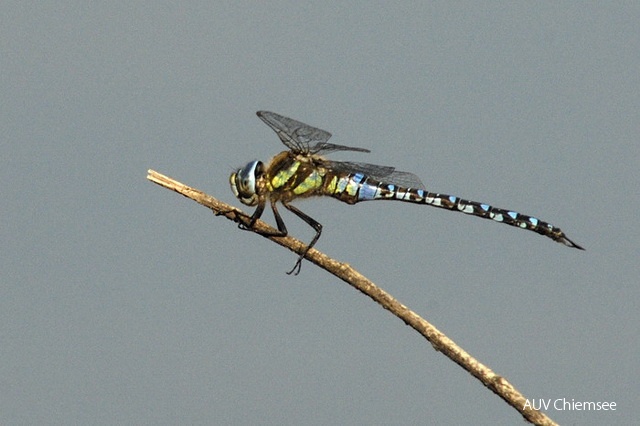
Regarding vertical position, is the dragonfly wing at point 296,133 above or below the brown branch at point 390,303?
above

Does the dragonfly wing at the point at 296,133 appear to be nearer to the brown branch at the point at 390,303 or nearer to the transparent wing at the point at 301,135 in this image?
the transparent wing at the point at 301,135

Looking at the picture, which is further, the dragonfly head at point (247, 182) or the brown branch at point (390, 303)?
the dragonfly head at point (247, 182)

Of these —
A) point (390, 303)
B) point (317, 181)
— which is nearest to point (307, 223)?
point (317, 181)

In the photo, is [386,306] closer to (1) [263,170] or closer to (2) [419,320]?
(2) [419,320]

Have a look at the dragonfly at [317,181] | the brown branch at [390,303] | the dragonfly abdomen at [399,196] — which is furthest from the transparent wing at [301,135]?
the brown branch at [390,303]

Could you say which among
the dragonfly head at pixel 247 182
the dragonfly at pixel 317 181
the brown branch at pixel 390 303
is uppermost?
the dragonfly at pixel 317 181

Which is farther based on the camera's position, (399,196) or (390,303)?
(399,196)

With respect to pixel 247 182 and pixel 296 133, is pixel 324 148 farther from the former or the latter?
pixel 247 182

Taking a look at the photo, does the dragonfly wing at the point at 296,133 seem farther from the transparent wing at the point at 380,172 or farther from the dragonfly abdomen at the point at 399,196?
the dragonfly abdomen at the point at 399,196
